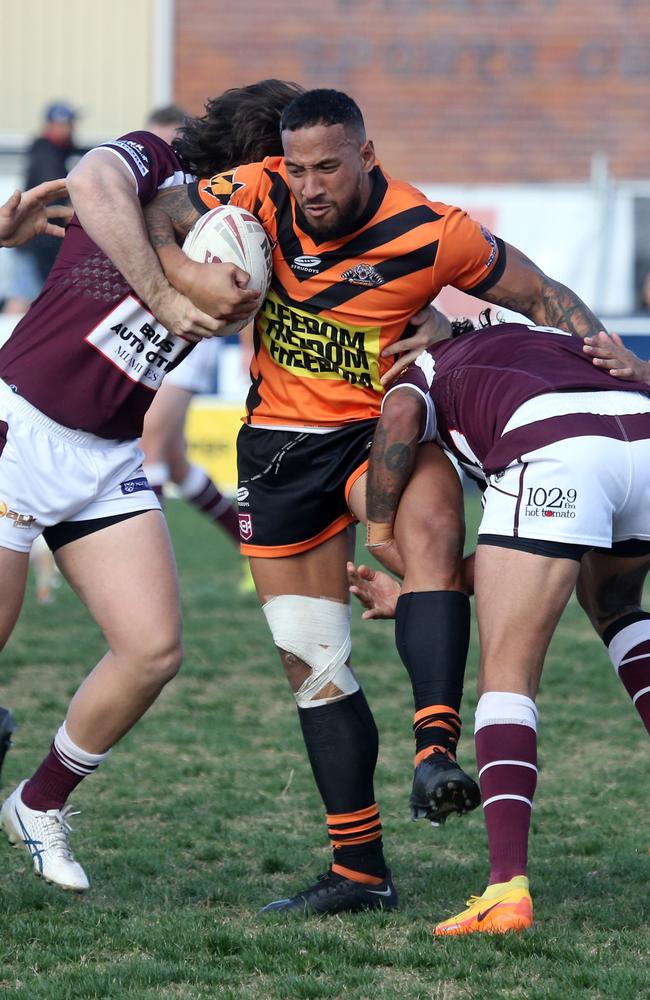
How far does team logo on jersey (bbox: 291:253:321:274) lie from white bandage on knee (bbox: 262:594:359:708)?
3.17 feet

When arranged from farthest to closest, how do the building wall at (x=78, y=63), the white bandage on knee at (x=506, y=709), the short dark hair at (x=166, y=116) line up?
the building wall at (x=78, y=63) → the short dark hair at (x=166, y=116) → the white bandage on knee at (x=506, y=709)

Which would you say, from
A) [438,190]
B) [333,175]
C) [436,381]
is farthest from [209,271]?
[438,190]

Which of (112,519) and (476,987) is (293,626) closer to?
(112,519)

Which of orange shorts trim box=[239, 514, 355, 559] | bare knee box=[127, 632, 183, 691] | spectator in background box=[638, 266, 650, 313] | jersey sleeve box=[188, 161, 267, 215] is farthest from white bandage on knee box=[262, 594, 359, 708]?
spectator in background box=[638, 266, 650, 313]

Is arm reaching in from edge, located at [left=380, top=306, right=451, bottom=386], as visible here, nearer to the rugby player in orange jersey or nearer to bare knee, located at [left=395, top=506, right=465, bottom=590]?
the rugby player in orange jersey

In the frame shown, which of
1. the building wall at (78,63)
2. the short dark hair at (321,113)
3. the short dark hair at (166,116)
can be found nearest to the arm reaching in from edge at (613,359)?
the short dark hair at (321,113)

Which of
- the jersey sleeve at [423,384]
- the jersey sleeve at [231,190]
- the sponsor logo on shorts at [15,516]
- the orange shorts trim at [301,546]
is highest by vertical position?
the jersey sleeve at [231,190]

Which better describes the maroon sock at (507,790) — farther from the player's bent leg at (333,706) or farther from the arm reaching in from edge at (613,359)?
the arm reaching in from edge at (613,359)

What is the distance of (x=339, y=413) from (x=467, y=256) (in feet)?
Result: 1.93

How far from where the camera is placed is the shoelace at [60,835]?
14.0 ft

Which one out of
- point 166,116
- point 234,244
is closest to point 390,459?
point 234,244

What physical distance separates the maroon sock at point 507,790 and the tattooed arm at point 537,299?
1188 mm

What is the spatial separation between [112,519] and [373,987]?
154 centimetres

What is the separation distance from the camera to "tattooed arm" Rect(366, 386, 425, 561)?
3984 millimetres
